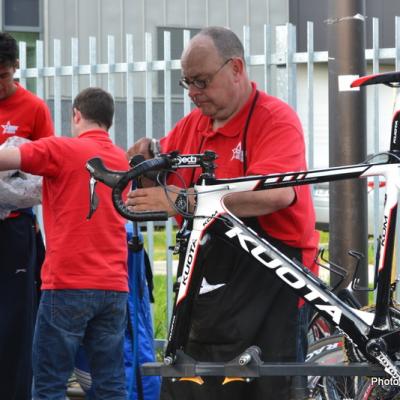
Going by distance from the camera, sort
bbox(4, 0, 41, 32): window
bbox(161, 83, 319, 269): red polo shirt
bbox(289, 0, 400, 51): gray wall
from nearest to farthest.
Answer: bbox(161, 83, 319, 269): red polo shirt, bbox(4, 0, 41, 32): window, bbox(289, 0, 400, 51): gray wall

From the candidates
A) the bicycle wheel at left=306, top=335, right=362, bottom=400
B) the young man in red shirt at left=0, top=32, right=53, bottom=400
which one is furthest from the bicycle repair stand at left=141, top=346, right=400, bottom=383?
the young man in red shirt at left=0, top=32, right=53, bottom=400

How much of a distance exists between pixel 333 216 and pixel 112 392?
1.46 meters

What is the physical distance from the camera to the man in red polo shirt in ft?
12.3

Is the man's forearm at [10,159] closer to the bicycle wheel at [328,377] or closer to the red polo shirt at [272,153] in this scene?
the red polo shirt at [272,153]

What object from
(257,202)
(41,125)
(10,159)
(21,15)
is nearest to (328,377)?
(257,202)

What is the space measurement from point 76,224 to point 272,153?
65.5 inches

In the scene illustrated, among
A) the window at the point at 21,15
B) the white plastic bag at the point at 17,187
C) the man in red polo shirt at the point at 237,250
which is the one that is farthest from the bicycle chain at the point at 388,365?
the window at the point at 21,15

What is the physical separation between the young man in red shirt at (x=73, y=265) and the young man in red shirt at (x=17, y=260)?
50 cm

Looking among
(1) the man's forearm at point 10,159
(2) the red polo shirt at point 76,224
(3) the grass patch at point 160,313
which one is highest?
(1) the man's forearm at point 10,159

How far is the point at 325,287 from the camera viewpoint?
3.52m

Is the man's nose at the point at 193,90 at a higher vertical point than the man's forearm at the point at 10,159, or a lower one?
higher

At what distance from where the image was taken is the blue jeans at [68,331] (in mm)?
5086

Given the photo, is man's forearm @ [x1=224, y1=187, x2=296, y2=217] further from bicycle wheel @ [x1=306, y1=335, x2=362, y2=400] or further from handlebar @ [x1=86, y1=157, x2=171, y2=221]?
bicycle wheel @ [x1=306, y1=335, x2=362, y2=400]

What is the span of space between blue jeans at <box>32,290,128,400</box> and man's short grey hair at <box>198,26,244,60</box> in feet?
5.70
